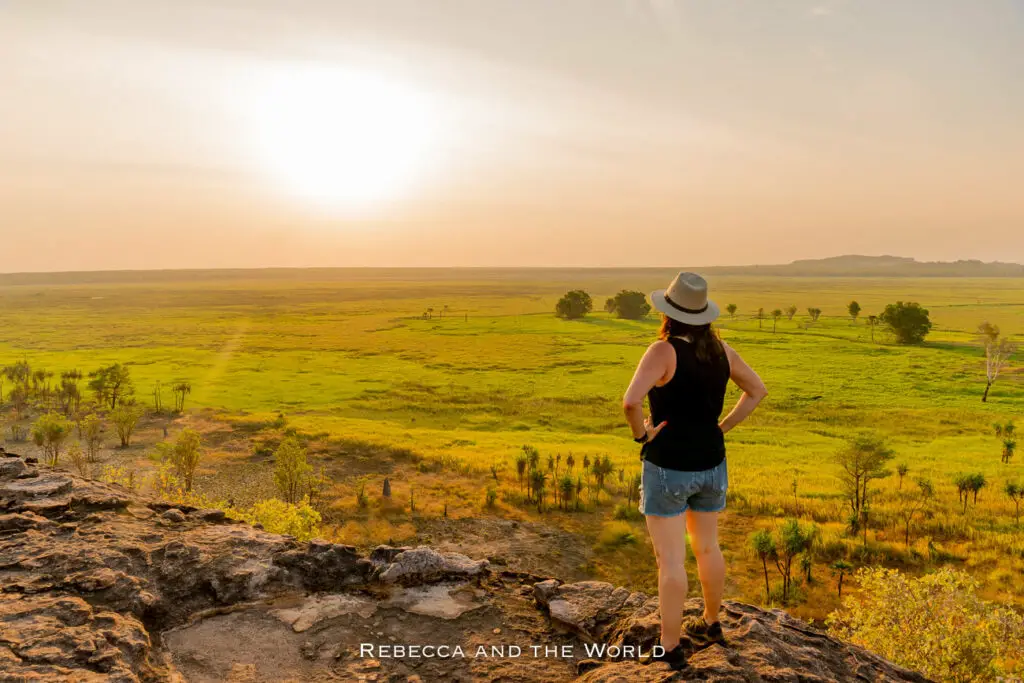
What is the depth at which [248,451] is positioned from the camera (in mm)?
40125

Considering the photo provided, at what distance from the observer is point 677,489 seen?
16.3 feet

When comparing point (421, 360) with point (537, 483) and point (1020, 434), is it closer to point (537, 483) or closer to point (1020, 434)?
point (537, 483)

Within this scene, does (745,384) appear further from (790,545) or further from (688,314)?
(790,545)

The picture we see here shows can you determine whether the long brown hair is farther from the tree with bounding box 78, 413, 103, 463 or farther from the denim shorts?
the tree with bounding box 78, 413, 103, 463

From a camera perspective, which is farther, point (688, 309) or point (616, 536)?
point (616, 536)

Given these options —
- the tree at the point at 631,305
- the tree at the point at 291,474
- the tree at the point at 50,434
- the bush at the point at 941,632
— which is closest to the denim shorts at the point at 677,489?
the bush at the point at 941,632

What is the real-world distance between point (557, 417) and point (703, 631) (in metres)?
46.8

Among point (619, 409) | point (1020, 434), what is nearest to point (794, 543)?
point (619, 409)

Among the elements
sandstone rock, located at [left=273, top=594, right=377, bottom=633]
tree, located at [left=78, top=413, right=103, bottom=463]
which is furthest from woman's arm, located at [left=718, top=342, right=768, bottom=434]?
tree, located at [left=78, top=413, right=103, bottom=463]

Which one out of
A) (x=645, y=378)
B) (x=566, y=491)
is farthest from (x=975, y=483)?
(x=645, y=378)

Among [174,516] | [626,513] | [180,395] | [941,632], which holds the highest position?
[174,516]

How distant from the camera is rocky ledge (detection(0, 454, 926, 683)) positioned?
506cm

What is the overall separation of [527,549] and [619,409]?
103 ft

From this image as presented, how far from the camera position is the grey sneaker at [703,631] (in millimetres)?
5199
